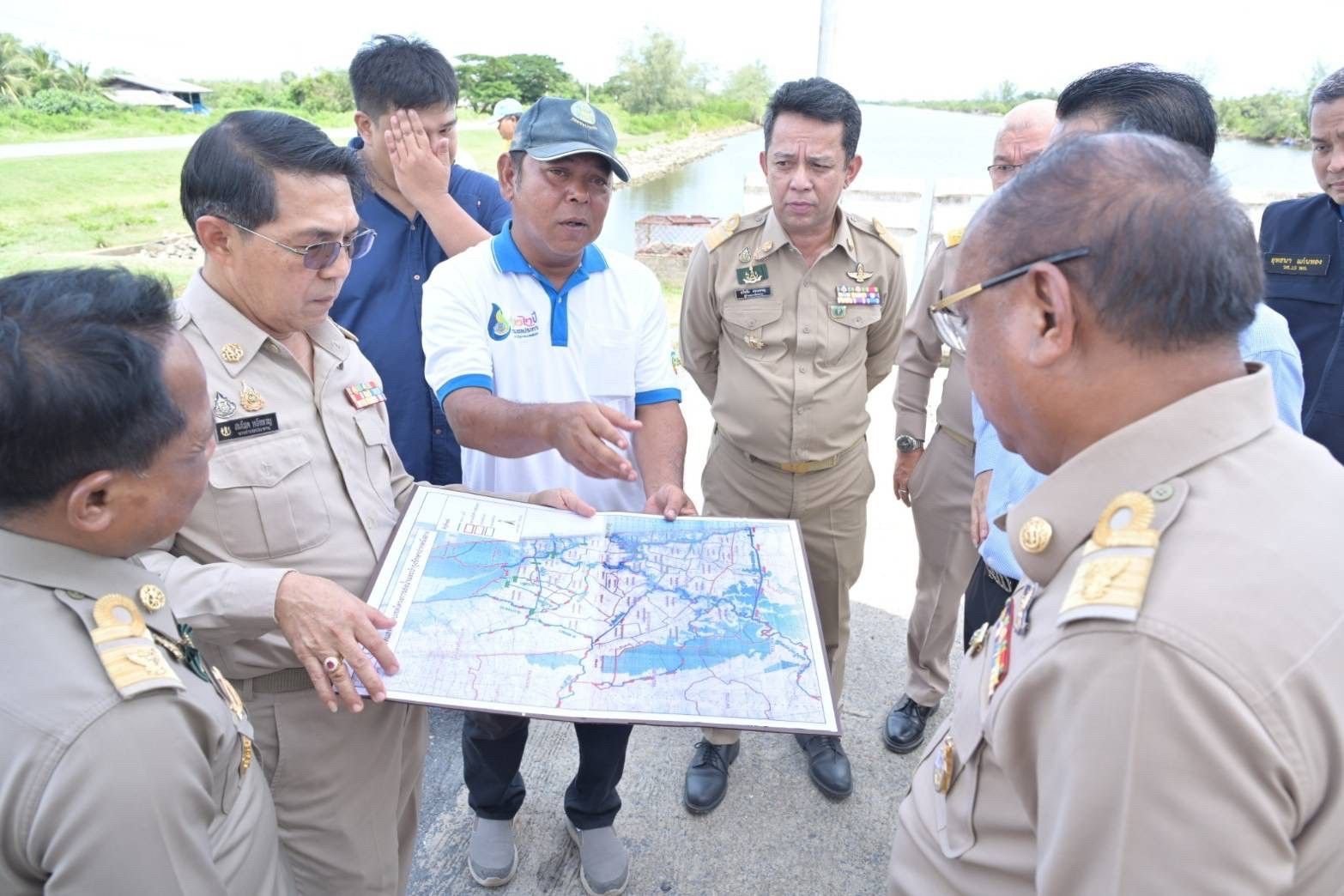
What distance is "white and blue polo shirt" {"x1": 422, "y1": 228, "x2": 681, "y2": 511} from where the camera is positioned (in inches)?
85.5

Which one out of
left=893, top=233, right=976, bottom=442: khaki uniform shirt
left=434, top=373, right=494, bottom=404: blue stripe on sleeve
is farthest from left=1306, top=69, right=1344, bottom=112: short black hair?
left=434, top=373, right=494, bottom=404: blue stripe on sleeve

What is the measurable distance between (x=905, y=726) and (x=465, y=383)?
2075mm

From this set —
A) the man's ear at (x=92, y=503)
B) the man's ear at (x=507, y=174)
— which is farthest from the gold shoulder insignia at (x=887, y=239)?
the man's ear at (x=92, y=503)

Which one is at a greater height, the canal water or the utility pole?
the utility pole

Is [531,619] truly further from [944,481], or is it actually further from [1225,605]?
[944,481]

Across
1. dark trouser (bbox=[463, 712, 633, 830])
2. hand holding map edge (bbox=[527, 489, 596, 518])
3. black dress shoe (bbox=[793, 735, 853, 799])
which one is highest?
hand holding map edge (bbox=[527, 489, 596, 518])

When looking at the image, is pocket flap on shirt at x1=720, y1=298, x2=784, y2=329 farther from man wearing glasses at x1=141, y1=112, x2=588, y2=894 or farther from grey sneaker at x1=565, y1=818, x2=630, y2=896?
grey sneaker at x1=565, y1=818, x2=630, y2=896

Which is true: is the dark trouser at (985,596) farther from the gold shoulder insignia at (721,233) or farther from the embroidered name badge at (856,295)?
the gold shoulder insignia at (721,233)

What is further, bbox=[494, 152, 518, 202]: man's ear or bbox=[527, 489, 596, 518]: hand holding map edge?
bbox=[494, 152, 518, 202]: man's ear

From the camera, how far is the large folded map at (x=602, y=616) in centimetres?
146

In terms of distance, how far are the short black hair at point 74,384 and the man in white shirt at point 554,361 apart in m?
0.97

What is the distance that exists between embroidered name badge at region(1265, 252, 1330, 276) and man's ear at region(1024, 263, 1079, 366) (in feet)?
8.25

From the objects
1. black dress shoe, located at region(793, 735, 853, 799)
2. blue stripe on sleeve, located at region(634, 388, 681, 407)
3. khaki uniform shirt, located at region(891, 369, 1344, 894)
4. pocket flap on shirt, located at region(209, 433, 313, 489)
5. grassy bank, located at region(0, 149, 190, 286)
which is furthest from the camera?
grassy bank, located at region(0, 149, 190, 286)

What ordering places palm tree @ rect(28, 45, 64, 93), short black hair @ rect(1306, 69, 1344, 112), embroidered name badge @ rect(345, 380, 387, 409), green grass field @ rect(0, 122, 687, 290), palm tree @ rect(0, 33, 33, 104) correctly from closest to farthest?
embroidered name badge @ rect(345, 380, 387, 409) → short black hair @ rect(1306, 69, 1344, 112) → green grass field @ rect(0, 122, 687, 290) → palm tree @ rect(0, 33, 33, 104) → palm tree @ rect(28, 45, 64, 93)
